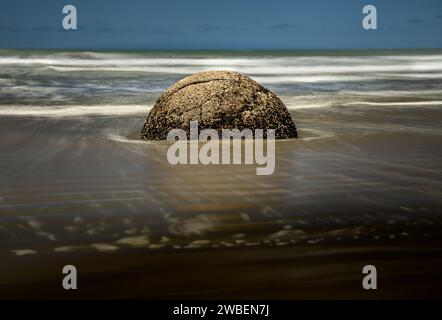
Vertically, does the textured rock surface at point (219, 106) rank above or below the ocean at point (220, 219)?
above

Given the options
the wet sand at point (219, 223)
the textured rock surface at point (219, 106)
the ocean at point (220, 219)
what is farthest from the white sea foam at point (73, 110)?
the wet sand at point (219, 223)

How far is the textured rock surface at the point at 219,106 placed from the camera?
6.43m

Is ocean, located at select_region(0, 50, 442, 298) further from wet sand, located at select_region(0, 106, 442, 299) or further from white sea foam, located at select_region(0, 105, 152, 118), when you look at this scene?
white sea foam, located at select_region(0, 105, 152, 118)

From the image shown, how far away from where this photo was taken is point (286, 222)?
3.60 metres

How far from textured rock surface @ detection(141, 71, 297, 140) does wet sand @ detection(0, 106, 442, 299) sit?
0.40 metres

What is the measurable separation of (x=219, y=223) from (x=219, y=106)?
2967 mm

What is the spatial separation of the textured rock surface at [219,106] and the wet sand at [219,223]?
396mm

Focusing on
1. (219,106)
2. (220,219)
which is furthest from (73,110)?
(220,219)

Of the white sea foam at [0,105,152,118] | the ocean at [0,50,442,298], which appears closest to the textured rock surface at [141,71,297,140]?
the ocean at [0,50,442,298]

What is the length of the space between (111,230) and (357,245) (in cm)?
123

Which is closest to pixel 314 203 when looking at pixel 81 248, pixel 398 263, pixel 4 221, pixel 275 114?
pixel 398 263

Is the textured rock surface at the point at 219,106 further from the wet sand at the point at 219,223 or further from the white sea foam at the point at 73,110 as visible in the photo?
the white sea foam at the point at 73,110
